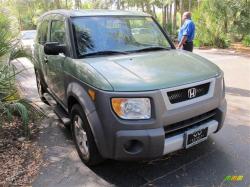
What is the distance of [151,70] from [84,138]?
121 centimetres

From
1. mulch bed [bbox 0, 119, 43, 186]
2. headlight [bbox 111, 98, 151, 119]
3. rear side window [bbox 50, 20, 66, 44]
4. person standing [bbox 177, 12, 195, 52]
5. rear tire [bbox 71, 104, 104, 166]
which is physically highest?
rear side window [bbox 50, 20, 66, 44]

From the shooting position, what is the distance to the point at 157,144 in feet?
10.3

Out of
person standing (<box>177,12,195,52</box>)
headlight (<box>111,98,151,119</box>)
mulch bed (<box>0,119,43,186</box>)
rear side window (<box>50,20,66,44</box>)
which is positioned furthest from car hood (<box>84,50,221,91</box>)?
person standing (<box>177,12,195,52</box>)

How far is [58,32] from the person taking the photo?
191 inches

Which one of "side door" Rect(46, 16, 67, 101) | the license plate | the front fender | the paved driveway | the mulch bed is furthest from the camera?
"side door" Rect(46, 16, 67, 101)

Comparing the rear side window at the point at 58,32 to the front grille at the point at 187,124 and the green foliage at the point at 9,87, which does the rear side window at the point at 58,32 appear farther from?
the front grille at the point at 187,124

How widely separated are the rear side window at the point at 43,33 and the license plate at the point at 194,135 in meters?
3.42

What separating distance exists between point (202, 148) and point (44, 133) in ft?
8.64

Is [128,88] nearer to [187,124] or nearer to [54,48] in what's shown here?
[187,124]

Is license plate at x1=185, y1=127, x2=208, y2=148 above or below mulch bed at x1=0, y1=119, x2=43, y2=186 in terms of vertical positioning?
above

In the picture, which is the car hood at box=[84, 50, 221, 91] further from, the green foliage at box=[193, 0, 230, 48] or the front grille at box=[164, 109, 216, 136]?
the green foliage at box=[193, 0, 230, 48]

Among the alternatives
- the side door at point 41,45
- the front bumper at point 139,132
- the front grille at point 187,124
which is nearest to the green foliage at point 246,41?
the side door at point 41,45

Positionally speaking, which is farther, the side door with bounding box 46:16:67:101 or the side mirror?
the side door with bounding box 46:16:67:101

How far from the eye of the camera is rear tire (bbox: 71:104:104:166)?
357cm
